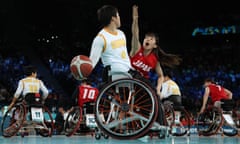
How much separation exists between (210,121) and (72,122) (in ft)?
10.2

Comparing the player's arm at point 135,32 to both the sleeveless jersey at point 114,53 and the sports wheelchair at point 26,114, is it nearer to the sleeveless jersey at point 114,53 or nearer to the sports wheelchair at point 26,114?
the sleeveless jersey at point 114,53

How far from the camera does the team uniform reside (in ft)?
14.5

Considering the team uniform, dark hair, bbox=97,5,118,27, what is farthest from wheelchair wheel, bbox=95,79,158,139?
dark hair, bbox=97,5,118,27

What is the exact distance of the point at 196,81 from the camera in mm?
19969

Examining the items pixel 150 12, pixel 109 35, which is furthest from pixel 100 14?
pixel 150 12

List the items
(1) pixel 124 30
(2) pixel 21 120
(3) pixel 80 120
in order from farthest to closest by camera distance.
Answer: (1) pixel 124 30 < (3) pixel 80 120 < (2) pixel 21 120

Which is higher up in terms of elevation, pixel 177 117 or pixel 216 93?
pixel 216 93

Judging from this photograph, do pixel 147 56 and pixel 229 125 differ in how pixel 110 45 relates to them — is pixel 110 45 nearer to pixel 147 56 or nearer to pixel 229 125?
pixel 147 56

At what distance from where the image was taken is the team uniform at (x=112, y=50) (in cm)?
441

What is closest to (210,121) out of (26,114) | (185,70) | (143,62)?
(26,114)

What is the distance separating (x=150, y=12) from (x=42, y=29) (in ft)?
16.4

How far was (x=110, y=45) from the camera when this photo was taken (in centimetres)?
447

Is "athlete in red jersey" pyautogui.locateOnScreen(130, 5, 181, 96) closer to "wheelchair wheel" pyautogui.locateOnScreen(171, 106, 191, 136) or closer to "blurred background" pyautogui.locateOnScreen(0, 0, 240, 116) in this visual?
"wheelchair wheel" pyautogui.locateOnScreen(171, 106, 191, 136)

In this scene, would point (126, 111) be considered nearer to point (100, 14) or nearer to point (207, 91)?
point (100, 14)
